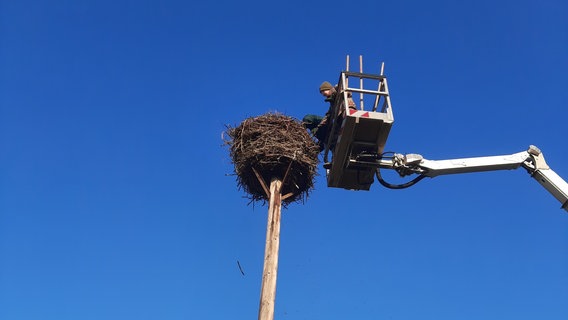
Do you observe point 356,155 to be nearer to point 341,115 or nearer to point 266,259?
point 341,115

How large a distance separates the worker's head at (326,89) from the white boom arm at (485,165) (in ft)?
5.88

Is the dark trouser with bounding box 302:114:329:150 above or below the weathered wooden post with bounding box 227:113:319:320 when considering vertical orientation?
above

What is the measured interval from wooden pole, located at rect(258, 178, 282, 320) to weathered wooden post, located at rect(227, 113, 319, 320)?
15 mm

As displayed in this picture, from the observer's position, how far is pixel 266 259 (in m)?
8.00

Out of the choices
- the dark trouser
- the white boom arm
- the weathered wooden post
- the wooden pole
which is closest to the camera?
the wooden pole

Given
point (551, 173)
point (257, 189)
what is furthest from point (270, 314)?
point (551, 173)

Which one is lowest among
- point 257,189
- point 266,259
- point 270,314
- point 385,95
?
point 270,314

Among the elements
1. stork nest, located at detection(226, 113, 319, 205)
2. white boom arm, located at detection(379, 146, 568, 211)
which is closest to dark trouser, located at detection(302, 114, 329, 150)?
stork nest, located at detection(226, 113, 319, 205)

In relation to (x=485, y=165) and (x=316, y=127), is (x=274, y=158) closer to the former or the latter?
(x=316, y=127)

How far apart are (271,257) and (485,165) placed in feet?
11.2

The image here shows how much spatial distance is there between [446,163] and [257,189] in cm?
272

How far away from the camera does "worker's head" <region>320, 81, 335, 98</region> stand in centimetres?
1042

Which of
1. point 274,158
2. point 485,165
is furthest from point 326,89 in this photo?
point 485,165

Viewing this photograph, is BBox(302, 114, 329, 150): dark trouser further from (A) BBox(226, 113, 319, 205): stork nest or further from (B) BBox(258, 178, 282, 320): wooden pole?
(B) BBox(258, 178, 282, 320): wooden pole
